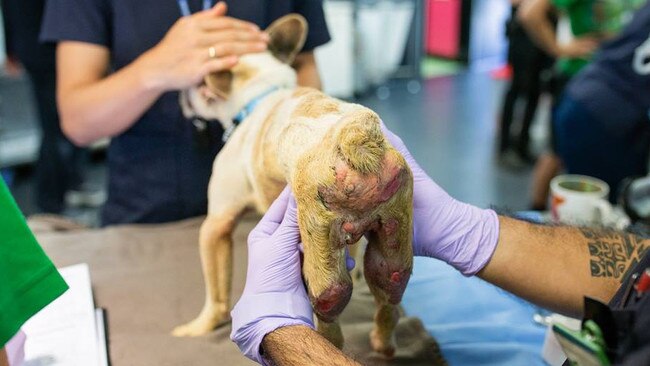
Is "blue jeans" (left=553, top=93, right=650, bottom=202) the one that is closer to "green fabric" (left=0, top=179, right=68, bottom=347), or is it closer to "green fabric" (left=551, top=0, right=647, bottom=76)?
"green fabric" (left=551, top=0, right=647, bottom=76)

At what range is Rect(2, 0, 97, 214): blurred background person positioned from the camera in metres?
2.17

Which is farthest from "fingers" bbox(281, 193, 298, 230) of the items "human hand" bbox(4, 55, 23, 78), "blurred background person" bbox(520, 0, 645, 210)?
"human hand" bbox(4, 55, 23, 78)

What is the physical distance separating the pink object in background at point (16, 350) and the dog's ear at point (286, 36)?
0.51m

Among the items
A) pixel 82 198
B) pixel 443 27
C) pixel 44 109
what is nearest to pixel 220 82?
pixel 44 109

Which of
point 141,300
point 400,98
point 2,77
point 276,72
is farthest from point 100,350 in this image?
point 400,98

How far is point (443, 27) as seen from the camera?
557cm

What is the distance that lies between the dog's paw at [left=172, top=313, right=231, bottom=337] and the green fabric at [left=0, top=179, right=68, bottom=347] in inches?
9.1

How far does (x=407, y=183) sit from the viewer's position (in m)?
0.59

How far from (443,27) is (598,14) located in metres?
3.66

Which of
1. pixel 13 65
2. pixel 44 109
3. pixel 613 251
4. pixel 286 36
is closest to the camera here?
pixel 613 251

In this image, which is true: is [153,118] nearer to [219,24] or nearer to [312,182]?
[219,24]

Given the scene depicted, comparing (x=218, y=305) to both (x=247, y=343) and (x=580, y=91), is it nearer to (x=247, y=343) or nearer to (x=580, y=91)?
(x=247, y=343)

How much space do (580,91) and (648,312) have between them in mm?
1441

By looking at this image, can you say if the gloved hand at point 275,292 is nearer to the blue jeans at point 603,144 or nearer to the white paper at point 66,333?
the white paper at point 66,333
